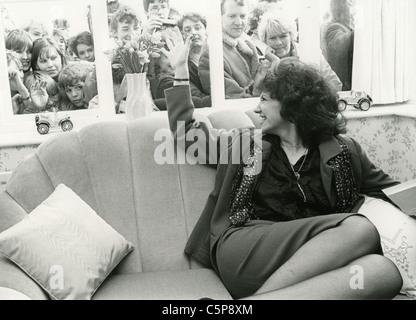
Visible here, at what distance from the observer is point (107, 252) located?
62.4 inches

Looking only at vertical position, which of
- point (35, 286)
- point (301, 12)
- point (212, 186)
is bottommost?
point (35, 286)

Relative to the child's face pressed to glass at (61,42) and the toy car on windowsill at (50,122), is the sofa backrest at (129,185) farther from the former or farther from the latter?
the child's face pressed to glass at (61,42)

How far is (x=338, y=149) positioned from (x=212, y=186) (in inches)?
16.9

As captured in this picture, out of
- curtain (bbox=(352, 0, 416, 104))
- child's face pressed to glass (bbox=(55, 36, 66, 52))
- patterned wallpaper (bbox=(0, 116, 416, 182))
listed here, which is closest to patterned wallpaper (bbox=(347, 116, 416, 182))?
patterned wallpaper (bbox=(0, 116, 416, 182))

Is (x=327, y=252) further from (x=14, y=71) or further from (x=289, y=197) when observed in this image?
(x=14, y=71)

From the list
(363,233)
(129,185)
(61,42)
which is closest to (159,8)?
(61,42)

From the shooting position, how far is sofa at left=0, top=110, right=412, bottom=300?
1.69 metres

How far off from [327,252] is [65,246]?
73 cm

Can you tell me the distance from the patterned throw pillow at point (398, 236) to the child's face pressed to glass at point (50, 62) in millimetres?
1407

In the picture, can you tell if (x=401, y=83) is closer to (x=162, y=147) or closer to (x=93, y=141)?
(x=162, y=147)

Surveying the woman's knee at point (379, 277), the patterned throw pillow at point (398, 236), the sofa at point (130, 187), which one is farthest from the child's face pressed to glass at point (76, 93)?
the woman's knee at point (379, 277)

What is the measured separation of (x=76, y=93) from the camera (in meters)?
2.31

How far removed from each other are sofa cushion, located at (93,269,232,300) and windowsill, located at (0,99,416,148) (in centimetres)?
79

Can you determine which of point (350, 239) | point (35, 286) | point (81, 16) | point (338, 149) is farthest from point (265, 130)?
point (81, 16)
